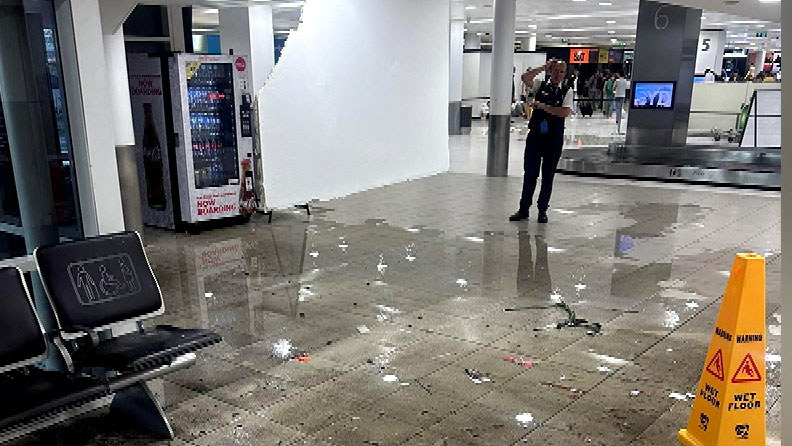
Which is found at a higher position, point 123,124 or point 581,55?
point 581,55

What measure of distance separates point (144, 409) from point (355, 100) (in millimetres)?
2186

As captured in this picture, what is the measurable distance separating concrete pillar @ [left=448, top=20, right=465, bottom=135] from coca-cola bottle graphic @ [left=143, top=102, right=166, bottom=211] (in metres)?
12.6

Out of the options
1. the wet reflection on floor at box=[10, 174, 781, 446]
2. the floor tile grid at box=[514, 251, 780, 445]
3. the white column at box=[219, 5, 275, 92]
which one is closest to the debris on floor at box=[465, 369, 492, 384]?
the wet reflection on floor at box=[10, 174, 781, 446]

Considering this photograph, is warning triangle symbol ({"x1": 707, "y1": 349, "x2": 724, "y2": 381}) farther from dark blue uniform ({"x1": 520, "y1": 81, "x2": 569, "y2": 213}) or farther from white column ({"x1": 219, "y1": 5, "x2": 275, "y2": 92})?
white column ({"x1": 219, "y1": 5, "x2": 275, "y2": 92})

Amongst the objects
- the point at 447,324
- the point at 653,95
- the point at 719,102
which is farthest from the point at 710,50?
the point at 447,324

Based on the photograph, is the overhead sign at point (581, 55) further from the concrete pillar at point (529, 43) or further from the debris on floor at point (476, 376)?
the debris on floor at point (476, 376)

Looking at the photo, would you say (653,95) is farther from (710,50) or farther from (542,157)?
(710,50)

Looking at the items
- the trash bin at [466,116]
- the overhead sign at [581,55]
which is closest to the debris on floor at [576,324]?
the trash bin at [466,116]

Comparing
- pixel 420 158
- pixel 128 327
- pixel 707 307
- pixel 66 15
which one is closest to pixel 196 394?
pixel 128 327

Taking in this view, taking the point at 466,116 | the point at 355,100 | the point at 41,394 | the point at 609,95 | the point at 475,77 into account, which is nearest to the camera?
the point at 355,100

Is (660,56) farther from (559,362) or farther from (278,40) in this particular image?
(278,40)

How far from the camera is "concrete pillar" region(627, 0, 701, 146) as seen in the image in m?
14.1

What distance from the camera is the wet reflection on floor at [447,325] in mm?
3840

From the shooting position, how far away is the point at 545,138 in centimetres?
871
